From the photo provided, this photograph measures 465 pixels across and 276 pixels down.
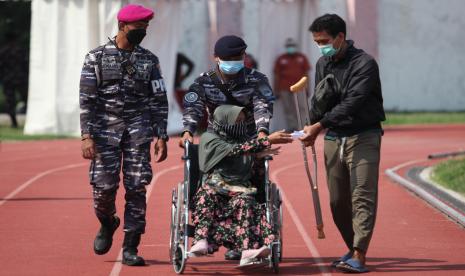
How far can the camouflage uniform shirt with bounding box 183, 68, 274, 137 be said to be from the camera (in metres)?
9.95

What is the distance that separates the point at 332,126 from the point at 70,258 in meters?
2.45

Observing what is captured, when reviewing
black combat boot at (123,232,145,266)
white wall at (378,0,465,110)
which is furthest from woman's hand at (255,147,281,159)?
white wall at (378,0,465,110)

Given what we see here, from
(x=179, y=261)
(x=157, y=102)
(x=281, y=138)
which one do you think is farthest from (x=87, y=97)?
(x=281, y=138)

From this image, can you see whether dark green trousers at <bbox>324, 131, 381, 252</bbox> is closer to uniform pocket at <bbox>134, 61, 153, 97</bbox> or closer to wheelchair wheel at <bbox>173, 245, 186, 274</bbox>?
wheelchair wheel at <bbox>173, 245, 186, 274</bbox>

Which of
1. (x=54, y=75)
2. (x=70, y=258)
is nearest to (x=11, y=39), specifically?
(x=54, y=75)

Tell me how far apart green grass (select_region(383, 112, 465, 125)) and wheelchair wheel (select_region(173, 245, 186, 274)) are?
80.5ft

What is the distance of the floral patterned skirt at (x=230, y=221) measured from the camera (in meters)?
9.56

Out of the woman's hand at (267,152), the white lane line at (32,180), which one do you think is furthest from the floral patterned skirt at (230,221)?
the white lane line at (32,180)

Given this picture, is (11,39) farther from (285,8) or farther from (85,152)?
(85,152)

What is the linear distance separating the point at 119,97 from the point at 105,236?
3.88 ft

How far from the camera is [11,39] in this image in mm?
32812

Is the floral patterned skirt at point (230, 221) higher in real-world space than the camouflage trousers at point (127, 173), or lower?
lower

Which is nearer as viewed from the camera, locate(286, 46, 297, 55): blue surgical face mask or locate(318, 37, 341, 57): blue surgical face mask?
locate(318, 37, 341, 57): blue surgical face mask

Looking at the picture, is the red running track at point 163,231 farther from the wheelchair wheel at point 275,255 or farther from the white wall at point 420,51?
the white wall at point 420,51
